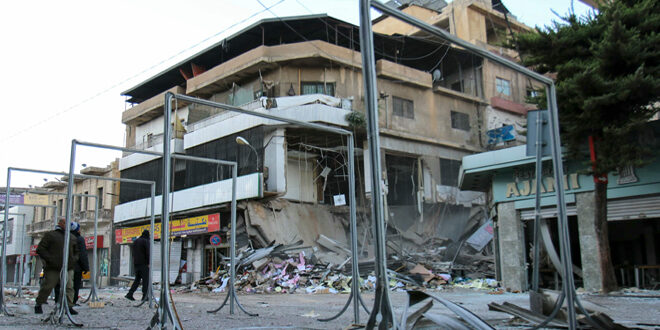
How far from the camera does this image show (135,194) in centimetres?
3394

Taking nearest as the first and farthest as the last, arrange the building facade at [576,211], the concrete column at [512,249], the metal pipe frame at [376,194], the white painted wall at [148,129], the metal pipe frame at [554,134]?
the metal pipe frame at [376,194] < the metal pipe frame at [554,134] < the building facade at [576,211] < the concrete column at [512,249] < the white painted wall at [148,129]

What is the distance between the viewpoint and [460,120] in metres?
32.3

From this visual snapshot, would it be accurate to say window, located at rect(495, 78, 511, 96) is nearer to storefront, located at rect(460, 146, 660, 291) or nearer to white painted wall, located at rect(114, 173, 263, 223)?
storefront, located at rect(460, 146, 660, 291)

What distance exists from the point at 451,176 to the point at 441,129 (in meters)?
2.80

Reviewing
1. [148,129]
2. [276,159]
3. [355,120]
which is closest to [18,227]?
[148,129]

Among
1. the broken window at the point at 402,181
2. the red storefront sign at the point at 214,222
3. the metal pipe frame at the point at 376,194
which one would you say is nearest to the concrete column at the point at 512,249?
the metal pipe frame at the point at 376,194

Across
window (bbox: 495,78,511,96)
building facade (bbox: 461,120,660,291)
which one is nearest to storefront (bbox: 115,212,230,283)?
building facade (bbox: 461,120,660,291)

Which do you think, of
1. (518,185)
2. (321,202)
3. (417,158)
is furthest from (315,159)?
(518,185)

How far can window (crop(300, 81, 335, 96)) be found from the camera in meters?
28.1

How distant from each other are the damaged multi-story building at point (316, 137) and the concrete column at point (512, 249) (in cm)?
1028

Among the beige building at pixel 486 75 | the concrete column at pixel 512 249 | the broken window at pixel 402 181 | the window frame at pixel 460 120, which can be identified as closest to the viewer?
the concrete column at pixel 512 249

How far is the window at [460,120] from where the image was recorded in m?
32.0

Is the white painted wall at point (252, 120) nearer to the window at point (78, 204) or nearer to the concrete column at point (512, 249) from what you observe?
the concrete column at point (512, 249)

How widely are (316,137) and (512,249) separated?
43.8 ft
